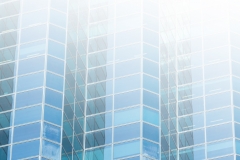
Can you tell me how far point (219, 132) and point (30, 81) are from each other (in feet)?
47.2

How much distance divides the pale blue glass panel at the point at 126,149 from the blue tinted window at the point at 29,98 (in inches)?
250

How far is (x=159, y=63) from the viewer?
71312 mm

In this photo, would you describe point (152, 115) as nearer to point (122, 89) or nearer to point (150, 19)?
point (122, 89)

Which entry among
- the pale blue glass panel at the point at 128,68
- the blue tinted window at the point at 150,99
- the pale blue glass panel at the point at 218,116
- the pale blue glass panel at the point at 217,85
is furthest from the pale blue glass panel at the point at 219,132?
the pale blue glass panel at the point at 128,68

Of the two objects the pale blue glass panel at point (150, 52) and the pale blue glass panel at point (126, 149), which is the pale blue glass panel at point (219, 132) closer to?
the pale blue glass panel at point (150, 52)

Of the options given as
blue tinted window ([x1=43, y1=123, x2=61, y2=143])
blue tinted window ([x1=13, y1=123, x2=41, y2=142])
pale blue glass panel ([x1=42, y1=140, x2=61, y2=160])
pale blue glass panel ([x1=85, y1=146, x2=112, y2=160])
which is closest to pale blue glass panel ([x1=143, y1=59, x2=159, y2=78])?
pale blue glass panel ([x1=85, y1=146, x2=112, y2=160])

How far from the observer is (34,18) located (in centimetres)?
6931

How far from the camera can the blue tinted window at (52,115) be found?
64312mm

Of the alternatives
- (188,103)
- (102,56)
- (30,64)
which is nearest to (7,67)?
(30,64)

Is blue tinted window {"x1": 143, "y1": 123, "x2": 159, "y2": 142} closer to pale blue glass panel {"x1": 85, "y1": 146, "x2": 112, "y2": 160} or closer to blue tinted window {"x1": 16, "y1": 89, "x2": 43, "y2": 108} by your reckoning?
pale blue glass panel {"x1": 85, "y1": 146, "x2": 112, "y2": 160}

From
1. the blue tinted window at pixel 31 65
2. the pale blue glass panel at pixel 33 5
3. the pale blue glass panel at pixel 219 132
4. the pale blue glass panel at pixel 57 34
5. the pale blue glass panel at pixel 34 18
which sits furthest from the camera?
the pale blue glass panel at pixel 219 132

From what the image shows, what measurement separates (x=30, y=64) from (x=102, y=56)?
24.8 feet

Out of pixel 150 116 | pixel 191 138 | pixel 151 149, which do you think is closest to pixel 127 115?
pixel 150 116

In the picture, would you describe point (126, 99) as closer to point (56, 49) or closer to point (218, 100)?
point (56, 49)
